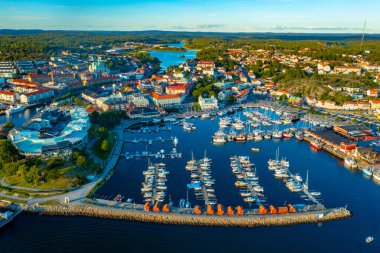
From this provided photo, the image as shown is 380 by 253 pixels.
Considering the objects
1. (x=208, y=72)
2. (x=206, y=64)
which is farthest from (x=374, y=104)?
(x=206, y=64)

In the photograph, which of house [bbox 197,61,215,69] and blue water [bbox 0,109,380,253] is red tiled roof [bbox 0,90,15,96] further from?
house [bbox 197,61,215,69]

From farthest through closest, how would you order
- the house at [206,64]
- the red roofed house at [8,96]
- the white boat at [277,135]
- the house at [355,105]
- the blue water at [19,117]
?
the house at [206,64] → the red roofed house at [8,96] → the house at [355,105] → the blue water at [19,117] → the white boat at [277,135]

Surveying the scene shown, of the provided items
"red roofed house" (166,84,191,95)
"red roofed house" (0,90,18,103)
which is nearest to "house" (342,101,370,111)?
"red roofed house" (166,84,191,95)

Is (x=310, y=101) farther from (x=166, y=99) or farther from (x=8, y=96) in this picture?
(x=8, y=96)

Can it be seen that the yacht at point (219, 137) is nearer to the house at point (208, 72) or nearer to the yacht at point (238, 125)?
the yacht at point (238, 125)

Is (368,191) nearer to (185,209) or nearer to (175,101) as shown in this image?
(185,209)

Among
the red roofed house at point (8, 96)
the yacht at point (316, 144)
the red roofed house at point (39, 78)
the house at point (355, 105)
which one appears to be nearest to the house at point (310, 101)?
the house at point (355, 105)
